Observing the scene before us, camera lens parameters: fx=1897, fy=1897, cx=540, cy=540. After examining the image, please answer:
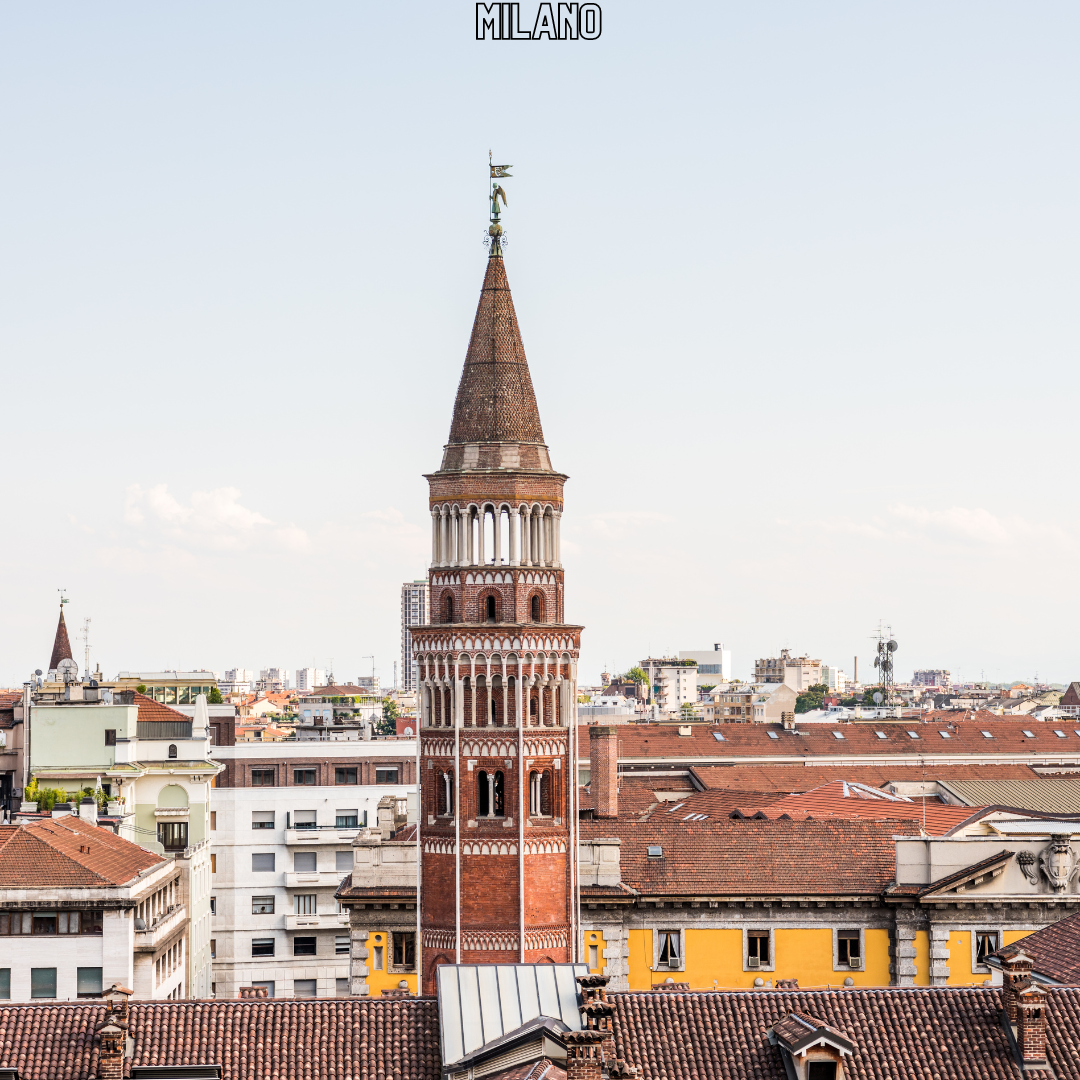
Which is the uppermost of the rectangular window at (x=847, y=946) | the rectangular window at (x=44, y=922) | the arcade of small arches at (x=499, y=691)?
the arcade of small arches at (x=499, y=691)

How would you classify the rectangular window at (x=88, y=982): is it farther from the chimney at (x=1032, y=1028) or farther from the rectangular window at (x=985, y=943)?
the chimney at (x=1032, y=1028)

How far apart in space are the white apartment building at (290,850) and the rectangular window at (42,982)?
82.0 ft

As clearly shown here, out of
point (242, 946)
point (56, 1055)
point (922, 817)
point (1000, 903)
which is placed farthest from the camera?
point (242, 946)

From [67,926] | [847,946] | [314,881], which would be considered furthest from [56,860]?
[314,881]

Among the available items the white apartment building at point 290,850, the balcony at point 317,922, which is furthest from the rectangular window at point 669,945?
the balcony at point 317,922

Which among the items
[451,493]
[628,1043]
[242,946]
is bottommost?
[242,946]

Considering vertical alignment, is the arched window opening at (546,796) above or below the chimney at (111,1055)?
above

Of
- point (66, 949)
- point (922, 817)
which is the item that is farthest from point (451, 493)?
point (922, 817)

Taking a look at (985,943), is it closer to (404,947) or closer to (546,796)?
(546,796)

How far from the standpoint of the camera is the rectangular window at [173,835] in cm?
8325

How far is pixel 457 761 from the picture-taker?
53.8 metres

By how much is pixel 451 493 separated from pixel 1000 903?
21.8 m

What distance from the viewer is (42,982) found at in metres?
60.6

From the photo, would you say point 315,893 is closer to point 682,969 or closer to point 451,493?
point 682,969
